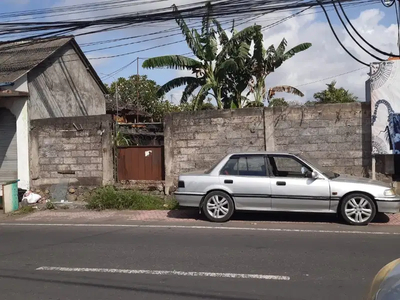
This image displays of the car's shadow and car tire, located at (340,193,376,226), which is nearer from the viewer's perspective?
car tire, located at (340,193,376,226)

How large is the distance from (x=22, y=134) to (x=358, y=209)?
35.0 ft

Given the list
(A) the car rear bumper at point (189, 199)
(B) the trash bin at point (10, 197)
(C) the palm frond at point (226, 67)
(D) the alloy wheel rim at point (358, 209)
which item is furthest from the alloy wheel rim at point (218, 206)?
(C) the palm frond at point (226, 67)

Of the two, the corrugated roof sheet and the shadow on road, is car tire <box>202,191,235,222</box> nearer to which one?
the shadow on road

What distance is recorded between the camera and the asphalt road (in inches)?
211

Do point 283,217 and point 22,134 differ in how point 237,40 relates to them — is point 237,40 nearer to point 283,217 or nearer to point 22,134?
point 283,217

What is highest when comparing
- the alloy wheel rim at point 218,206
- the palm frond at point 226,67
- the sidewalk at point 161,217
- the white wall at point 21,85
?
the palm frond at point 226,67

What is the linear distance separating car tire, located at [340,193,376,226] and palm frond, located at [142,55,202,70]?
26.8 ft

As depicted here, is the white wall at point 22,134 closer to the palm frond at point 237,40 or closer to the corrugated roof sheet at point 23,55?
the corrugated roof sheet at point 23,55

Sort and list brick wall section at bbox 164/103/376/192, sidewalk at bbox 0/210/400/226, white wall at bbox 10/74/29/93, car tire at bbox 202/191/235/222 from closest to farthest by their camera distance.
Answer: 1. car tire at bbox 202/191/235/222
2. sidewalk at bbox 0/210/400/226
3. brick wall section at bbox 164/103/376/192
4. white wall at bbox 10/74/29/93

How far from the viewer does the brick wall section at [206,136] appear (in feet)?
43.0

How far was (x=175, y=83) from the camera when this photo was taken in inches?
644

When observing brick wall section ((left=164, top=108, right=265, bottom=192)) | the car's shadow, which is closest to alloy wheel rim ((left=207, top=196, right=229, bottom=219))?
the car's shadow

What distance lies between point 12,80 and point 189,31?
5956mm

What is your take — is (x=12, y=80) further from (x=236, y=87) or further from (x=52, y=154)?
(x=236, y=87)
